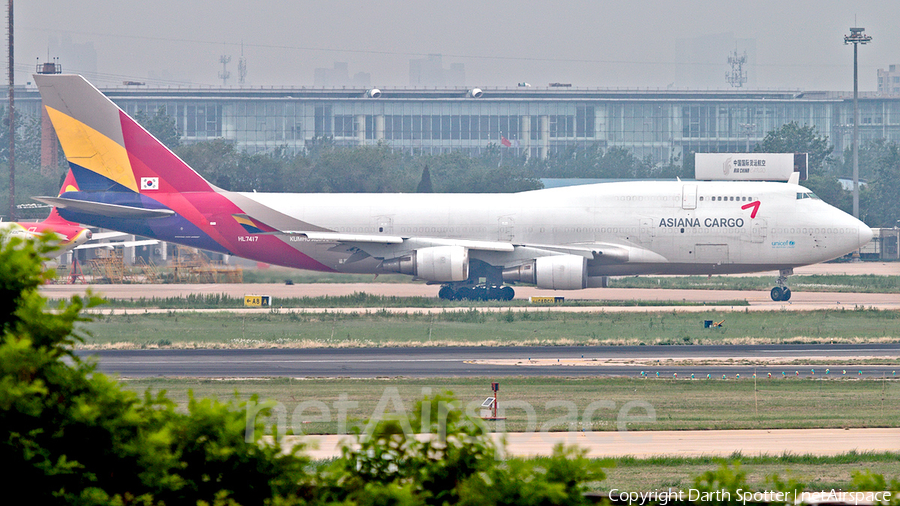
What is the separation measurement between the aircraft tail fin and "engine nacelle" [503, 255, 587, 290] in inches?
678

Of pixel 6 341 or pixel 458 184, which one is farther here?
pixel 458 184

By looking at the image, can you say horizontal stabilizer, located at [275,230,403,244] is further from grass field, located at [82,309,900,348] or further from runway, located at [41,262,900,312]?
grass field, located at [82,309,900,348]

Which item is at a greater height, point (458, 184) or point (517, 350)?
point (458, 184)

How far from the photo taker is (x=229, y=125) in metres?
160

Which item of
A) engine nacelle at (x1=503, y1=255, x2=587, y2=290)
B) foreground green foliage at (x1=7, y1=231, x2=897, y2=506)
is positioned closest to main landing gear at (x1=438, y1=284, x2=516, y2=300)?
engine nacelle at (x1=503, y1=255, x2=587, y2=290)

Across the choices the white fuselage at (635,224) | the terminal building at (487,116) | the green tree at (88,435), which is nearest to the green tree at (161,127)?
the terminal building at (487,116)

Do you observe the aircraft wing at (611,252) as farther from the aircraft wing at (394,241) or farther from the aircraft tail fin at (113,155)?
the aircraft tail fin at (113,155)

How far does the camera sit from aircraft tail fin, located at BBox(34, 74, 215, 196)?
4916 centimetres

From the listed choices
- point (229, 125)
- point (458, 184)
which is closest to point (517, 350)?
point (458, 184)

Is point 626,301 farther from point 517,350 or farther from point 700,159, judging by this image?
point 700,159

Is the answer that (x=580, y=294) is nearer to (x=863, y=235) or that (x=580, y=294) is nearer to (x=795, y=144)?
(x=863, y=235)

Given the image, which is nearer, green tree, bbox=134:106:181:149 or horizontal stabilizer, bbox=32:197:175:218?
horizontal stabilizer, bbox=32:197:175:218

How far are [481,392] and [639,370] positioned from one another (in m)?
7.11

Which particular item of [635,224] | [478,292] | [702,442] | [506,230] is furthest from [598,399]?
[478,292]
